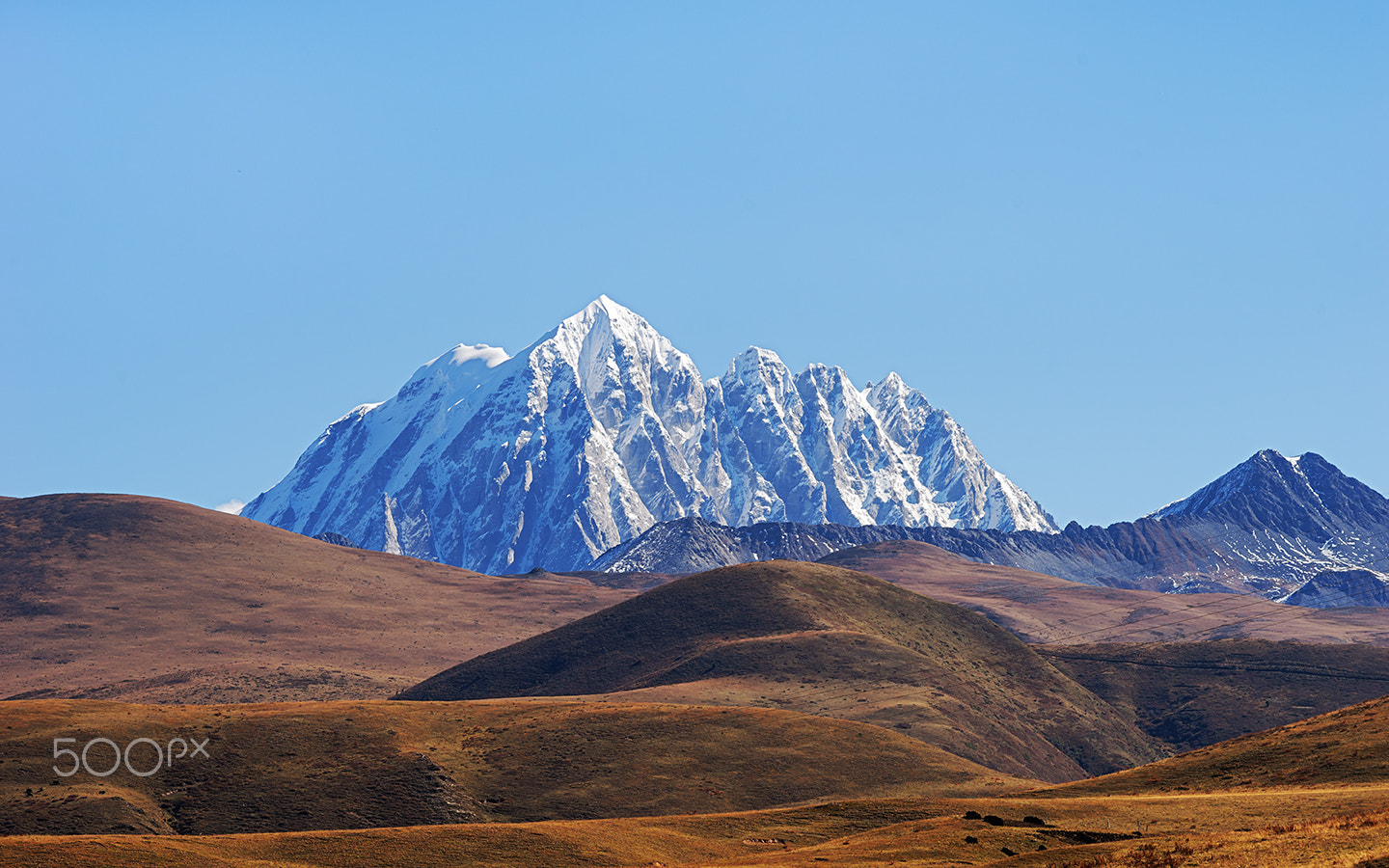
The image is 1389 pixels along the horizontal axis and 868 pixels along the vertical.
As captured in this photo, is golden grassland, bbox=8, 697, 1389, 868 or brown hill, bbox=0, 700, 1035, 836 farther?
brown hill, bbox=0, 700, 1035, 836

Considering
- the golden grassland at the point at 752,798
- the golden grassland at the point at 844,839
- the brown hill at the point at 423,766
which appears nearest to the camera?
the golden grassland at the point at 844,839

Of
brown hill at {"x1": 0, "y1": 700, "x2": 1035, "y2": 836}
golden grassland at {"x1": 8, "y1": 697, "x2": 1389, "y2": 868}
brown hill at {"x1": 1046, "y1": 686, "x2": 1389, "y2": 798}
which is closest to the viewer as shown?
golden grassland at {"x1": 8, "y1": 697, "x2": 1389, "y2": 868}

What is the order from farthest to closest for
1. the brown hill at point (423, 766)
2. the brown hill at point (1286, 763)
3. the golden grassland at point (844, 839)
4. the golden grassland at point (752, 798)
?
the brown hill at point (423, 766)
the brown hill at point (1286, 763)
the golden grassland at point (752, 798)
the golden grassland at point (844, 839)

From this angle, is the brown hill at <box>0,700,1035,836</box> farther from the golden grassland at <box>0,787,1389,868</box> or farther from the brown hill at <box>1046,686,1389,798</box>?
the golden grassland at <box>0,787,1389,868</box>

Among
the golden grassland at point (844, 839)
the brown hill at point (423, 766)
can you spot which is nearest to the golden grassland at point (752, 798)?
the golden grassland at point (844, 839)

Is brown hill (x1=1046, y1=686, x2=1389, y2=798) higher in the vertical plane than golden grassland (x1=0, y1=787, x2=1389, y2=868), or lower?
higher

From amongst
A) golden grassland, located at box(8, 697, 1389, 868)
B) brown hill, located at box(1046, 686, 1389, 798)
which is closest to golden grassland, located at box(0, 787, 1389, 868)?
golden grassland, located at box(8, 697, 1389, 868)

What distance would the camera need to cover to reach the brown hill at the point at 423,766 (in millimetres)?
132250

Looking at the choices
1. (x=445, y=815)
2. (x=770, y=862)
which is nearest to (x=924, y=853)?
(x=770, y=862)

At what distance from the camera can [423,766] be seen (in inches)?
5689

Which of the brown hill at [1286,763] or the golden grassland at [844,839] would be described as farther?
the brown hill at [1286,763]

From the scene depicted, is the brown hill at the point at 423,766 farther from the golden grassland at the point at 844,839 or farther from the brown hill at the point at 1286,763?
the golden grassland at the point at 844,839

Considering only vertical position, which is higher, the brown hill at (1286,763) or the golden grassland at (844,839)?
the brown hill at (1286,763)

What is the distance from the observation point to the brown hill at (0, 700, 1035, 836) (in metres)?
132
